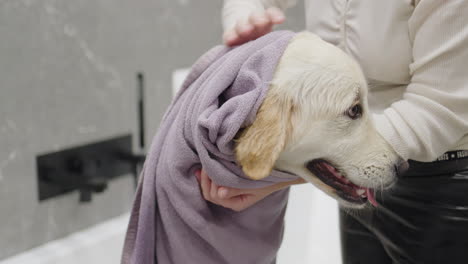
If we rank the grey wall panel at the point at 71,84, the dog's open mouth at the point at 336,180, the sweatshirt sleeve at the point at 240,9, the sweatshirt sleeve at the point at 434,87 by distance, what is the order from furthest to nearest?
the grey wall panel at the point at 71,84 → the sweatshirt sleeve at the point at 240,9 → the dog's open mouth at the point at 336,180 → the sweatshirt sleeve at the point at 434,87

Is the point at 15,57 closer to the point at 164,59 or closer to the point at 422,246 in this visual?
the point at 164,59

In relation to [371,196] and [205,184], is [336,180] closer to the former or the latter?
[371,196]

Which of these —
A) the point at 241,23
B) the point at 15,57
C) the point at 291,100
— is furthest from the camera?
the point at 15,57

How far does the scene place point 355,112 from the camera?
81 centimetres

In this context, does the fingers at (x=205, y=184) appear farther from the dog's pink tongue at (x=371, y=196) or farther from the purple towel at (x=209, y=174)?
the dog's pink tongue at (x=371, y=196)

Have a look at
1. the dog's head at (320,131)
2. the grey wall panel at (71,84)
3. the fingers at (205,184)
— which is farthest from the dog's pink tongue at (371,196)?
the grey wall panel at (71,84)

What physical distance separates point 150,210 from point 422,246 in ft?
1.41

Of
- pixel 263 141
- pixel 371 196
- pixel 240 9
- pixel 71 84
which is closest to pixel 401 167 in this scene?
pixel 371 196

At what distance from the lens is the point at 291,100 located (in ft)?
2.46

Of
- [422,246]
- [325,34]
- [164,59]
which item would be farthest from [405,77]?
[164,59]

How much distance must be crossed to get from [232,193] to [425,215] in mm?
305

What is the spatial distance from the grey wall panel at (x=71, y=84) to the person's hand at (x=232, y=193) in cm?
82

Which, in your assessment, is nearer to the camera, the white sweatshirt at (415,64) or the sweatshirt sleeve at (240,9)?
the white sweatshirt at (415,64)

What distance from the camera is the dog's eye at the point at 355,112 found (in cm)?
80
